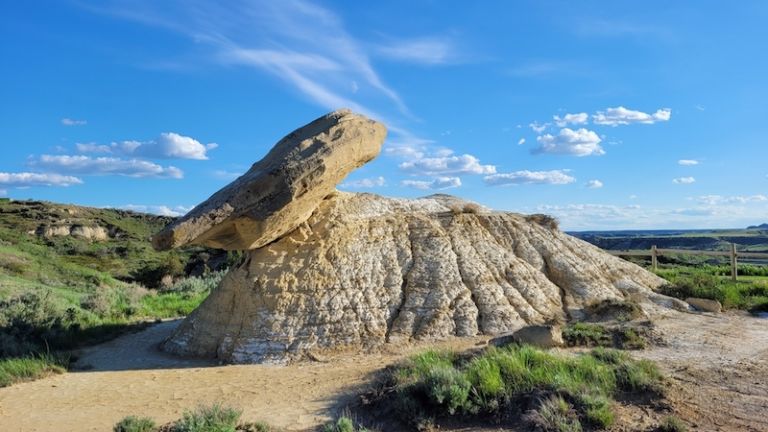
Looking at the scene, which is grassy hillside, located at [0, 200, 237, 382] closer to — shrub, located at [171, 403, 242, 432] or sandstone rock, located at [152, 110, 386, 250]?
sandstone rock, located at [152, 110, 386, 250]

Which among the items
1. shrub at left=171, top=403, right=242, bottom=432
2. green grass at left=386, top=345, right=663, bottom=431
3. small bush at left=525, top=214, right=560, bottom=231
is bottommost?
shrub at left=171, top=403, right=242, bottom=432

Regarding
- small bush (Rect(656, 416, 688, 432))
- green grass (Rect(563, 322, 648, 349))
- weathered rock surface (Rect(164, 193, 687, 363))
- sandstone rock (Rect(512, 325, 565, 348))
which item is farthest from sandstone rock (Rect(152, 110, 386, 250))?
small bush (Rect(656, 416, 688, 432))

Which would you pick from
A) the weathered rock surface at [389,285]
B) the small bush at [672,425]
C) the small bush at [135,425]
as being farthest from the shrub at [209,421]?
the small bush at [672,425]

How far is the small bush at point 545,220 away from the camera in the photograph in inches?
555

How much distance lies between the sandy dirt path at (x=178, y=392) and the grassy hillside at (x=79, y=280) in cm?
116

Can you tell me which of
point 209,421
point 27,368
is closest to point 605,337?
point 209,421

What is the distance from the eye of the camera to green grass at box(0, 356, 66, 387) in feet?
30.0

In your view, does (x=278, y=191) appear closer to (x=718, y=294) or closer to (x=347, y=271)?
(x=347, y=271)

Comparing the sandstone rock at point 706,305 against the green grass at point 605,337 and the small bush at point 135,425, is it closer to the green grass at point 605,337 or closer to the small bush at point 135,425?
the green grass at point 605,337

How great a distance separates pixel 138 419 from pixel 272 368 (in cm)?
260

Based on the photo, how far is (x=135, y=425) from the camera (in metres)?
6.65

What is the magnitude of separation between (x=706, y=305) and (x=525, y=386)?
721 centimetres

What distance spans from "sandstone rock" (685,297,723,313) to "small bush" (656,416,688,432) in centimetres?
710

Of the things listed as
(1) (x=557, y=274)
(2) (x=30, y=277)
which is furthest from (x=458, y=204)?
(2) (x=30, y=277)
